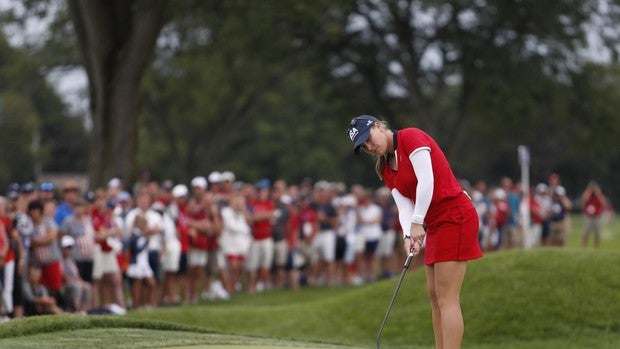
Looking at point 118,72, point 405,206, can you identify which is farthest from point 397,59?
point 405,206

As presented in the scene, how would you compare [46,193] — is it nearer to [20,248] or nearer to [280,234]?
[20,248]

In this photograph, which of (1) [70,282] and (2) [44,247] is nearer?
(2) [44,247]

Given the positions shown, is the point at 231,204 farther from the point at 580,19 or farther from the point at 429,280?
the point at 580,19

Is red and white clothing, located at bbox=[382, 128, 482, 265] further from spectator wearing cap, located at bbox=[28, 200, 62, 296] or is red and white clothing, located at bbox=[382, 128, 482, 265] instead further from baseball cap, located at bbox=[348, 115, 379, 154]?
spectator wearing cap, located at bbox=[28, 200, 62, 296]

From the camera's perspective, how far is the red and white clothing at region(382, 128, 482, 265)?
8.38 metres

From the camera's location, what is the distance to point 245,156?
8019cm

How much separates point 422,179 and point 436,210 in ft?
1.09

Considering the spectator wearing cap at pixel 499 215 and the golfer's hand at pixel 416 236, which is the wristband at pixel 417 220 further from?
the spectator wearing cap at pixel 499 215

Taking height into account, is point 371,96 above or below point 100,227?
above

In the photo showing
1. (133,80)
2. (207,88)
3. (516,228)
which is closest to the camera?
(133,80)

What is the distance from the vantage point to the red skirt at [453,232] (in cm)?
846

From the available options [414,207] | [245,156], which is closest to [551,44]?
[414,207]

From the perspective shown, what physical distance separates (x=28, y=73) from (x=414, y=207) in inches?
1370

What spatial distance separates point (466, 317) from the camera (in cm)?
1433
